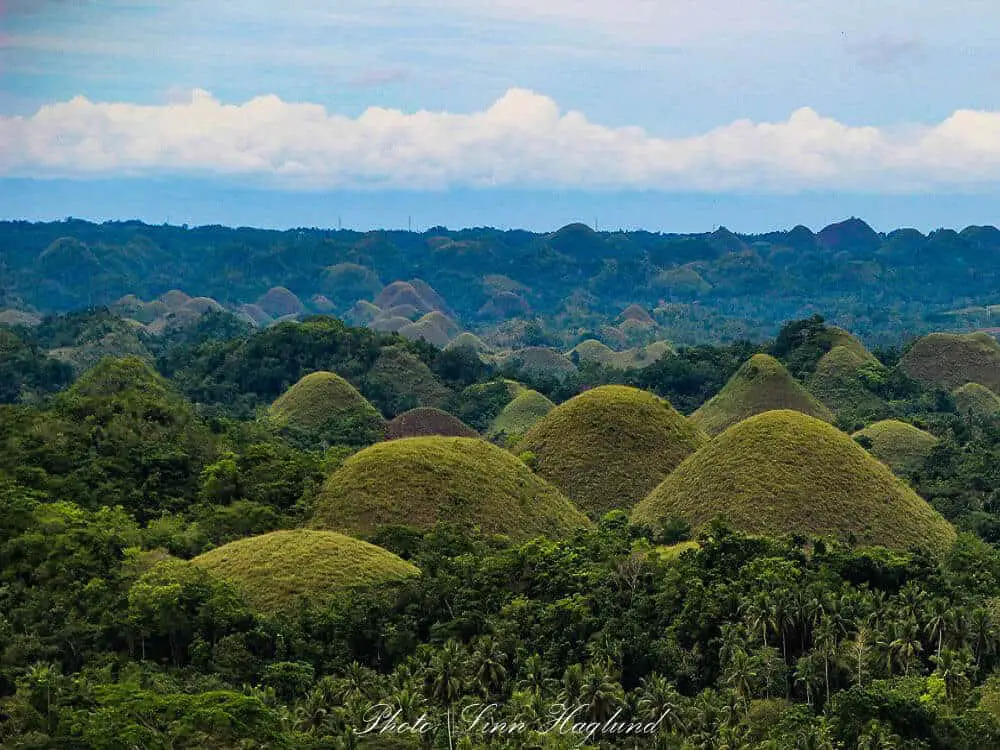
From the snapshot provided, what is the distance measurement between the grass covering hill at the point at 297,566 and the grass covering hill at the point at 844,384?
5305 centimetres

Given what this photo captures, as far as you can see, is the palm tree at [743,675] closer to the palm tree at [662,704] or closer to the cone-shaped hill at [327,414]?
the palm tree at [662,704]

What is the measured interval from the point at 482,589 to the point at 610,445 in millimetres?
22000

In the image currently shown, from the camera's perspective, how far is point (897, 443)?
Result: 73.2 m

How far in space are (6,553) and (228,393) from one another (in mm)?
57106

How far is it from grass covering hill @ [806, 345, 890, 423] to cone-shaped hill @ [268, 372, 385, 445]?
32758 millimetres

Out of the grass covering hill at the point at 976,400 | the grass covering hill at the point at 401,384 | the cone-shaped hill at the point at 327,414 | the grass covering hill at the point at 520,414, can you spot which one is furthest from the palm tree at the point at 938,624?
the grass covering hill at the point at 976,400

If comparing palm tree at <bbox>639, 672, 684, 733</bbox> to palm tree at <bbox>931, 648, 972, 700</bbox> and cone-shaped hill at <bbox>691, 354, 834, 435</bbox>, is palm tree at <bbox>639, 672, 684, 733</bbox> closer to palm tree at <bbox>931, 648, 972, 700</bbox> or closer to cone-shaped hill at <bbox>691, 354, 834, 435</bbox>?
palm tree at <bbox>931, 648, 972, 700</bbox>

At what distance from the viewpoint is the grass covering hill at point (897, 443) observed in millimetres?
70938

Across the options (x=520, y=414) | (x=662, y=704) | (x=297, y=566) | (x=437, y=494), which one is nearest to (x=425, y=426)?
(x=520, y=414)

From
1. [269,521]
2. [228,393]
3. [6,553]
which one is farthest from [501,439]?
[6,553]

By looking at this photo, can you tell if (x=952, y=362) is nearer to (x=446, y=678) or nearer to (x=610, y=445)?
(x=610, y=445)

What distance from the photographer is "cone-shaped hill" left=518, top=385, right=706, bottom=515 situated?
5741cm

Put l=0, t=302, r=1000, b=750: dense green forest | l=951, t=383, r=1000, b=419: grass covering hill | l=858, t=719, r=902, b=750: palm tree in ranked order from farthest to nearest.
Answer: l=951, t=383, r=1000, b=419: grass covering hill, l=0, t=302, r=1000, b=750: dense green forest, l=858, t=719, r=902, b=750: palm tree

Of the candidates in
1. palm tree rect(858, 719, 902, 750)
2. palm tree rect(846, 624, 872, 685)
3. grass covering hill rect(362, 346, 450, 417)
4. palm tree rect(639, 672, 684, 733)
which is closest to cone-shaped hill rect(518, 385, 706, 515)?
palm tree rect(846, 624, 872, 685)
